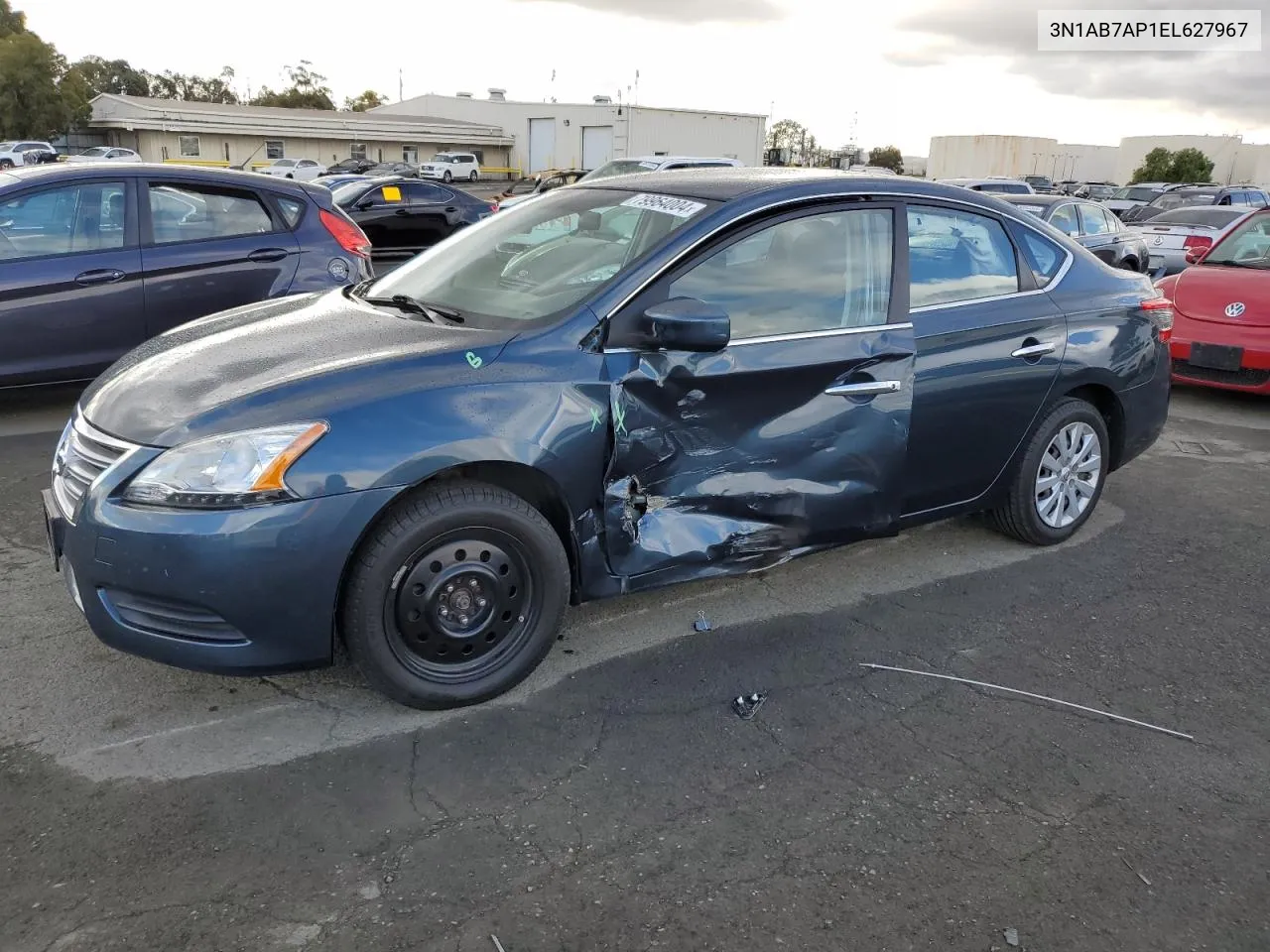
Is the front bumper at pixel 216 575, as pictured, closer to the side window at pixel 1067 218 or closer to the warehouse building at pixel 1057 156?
the side window at pixel 1067 218

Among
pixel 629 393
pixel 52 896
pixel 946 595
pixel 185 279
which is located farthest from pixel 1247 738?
pixel 185 279

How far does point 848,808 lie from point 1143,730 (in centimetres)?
120

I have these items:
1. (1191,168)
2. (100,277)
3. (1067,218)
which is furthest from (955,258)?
(1191,168)

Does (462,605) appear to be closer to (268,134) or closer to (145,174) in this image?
(145,174)

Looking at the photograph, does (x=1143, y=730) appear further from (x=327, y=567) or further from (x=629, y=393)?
(x=327, y=567)

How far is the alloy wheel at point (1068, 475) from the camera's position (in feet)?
15.6

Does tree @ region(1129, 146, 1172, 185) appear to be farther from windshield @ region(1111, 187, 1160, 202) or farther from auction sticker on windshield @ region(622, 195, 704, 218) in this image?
auction sticker on windshield @ region(622, 195, 704, 218)

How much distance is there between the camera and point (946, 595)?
14.4ft

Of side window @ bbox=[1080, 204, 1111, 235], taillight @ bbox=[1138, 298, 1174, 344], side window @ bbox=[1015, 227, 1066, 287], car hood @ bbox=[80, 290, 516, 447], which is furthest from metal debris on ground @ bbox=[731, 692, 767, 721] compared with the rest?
side window @ bbox=[1080, 204, 1111, 235]

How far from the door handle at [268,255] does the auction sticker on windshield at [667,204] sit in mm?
3628

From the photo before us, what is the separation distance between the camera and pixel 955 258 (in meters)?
4.27

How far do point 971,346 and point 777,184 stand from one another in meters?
1.09

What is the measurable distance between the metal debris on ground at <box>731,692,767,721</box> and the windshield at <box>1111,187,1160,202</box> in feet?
109

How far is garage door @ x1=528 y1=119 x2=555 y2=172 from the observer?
63.9 metres
